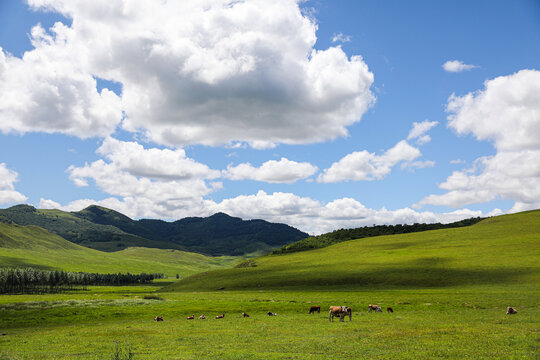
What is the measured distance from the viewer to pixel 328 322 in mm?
43312

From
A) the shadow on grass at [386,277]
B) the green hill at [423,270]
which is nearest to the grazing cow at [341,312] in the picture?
the green hill at [423,270]

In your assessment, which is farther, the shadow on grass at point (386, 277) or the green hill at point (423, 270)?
the green hill at point (423, 270)

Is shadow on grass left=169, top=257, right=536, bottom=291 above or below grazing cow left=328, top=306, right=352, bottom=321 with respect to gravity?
below

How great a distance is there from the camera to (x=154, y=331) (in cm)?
4122

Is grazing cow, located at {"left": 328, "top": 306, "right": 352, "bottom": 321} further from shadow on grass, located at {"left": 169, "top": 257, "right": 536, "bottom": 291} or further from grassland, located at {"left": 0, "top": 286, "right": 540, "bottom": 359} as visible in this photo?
shadow on grass, located at {"left": 169, "top": 257, "right": 536, "bottom": 291}

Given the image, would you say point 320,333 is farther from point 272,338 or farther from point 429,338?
point 429,338

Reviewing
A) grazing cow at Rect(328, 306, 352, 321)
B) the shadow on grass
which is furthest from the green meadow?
grazing cow at Rect(328, 306, 352, 321)

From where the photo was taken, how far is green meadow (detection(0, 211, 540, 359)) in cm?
2675

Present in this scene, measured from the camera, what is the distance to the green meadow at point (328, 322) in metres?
26.8

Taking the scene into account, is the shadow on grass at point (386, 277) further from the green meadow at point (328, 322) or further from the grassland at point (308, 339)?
the grassland at point (308, 339)

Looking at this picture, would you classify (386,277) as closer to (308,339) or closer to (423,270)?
(423,270)

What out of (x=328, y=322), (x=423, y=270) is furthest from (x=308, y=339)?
(x=423, y=270)

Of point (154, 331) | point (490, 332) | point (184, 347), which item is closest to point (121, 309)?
point (154, 331)

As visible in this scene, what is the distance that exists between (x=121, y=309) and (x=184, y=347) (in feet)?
142
